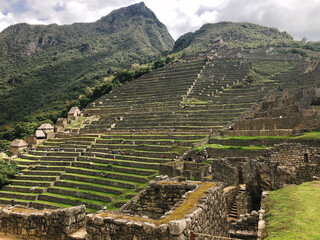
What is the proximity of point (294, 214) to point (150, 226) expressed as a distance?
2.62 m

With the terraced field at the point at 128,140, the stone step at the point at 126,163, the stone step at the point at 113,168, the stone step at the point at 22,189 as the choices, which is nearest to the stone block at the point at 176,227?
the terraced field at the point at 128,140

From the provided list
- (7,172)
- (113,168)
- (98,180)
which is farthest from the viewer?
(7,172)

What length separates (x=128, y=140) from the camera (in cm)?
2989

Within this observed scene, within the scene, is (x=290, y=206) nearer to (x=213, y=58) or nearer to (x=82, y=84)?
(x=213, y=58)

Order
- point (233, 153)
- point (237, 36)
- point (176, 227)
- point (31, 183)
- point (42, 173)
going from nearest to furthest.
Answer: point (176, 227) < point (233, 153) < point (31, 183) < point (42, 173) < point (237, 36)

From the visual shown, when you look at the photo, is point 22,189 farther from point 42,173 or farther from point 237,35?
point 237,35

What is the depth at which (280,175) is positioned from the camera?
755 centimetres

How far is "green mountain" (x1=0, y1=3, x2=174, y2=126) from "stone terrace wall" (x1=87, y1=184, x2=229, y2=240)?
61374 millimetres

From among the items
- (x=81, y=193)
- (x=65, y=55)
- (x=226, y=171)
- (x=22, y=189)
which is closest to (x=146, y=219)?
(x=226, y=171)

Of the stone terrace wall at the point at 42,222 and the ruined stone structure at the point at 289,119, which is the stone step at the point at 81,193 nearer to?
the ruined stone structure at the point at 289,119

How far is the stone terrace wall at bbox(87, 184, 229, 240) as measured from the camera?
11.4 ft

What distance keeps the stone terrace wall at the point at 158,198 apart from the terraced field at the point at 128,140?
44.5 feet

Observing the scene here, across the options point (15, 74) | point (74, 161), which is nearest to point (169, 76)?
point (74, 161)

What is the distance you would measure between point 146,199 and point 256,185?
5.05 m
